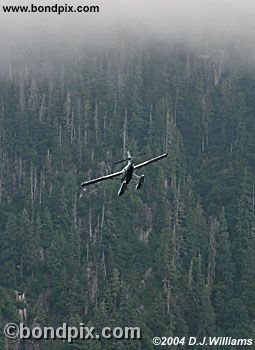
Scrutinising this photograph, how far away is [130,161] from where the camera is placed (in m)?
146

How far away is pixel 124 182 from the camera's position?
5817 inches

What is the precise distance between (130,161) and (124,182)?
232cm
